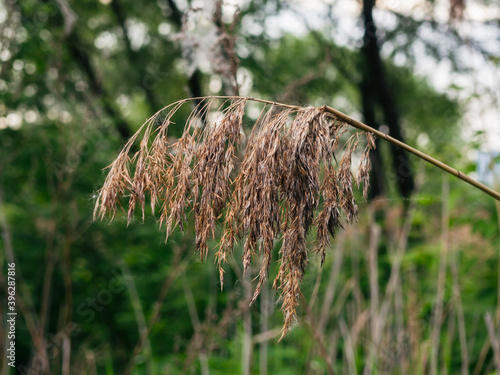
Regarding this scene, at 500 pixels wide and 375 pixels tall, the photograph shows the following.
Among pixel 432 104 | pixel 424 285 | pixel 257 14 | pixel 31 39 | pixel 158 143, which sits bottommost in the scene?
pixel 424 285

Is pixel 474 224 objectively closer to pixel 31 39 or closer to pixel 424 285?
pixel 424 285

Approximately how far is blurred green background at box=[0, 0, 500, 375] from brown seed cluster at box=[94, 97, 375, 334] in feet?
3.38

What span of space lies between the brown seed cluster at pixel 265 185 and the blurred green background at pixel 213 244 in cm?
103

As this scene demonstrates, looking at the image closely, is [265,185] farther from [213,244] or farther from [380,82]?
[380,82]

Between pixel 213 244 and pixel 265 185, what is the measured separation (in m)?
3.57

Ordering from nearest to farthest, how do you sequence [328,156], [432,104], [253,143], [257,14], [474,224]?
[328,156], [253,143], [474,224], [257,14], [432,104]

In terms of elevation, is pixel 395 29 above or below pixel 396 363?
above

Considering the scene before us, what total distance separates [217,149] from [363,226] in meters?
3.57

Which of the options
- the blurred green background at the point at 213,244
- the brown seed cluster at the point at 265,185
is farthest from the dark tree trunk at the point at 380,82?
the brown seed cluster at the point at 265,185

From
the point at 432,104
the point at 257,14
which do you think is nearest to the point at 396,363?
the point at 257,14

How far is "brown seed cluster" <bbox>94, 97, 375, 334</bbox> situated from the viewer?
1169 mm

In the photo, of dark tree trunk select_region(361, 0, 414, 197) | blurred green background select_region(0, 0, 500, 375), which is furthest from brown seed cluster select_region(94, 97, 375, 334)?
Answer: dark tree trunk select_region(361, 0, 414, 197)

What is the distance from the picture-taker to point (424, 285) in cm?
456

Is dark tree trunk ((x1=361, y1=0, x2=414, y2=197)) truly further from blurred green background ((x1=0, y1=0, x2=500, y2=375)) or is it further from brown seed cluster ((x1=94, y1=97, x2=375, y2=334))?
brown seed cluster ((x1=94, y1=97, x2=375, y2=334))
